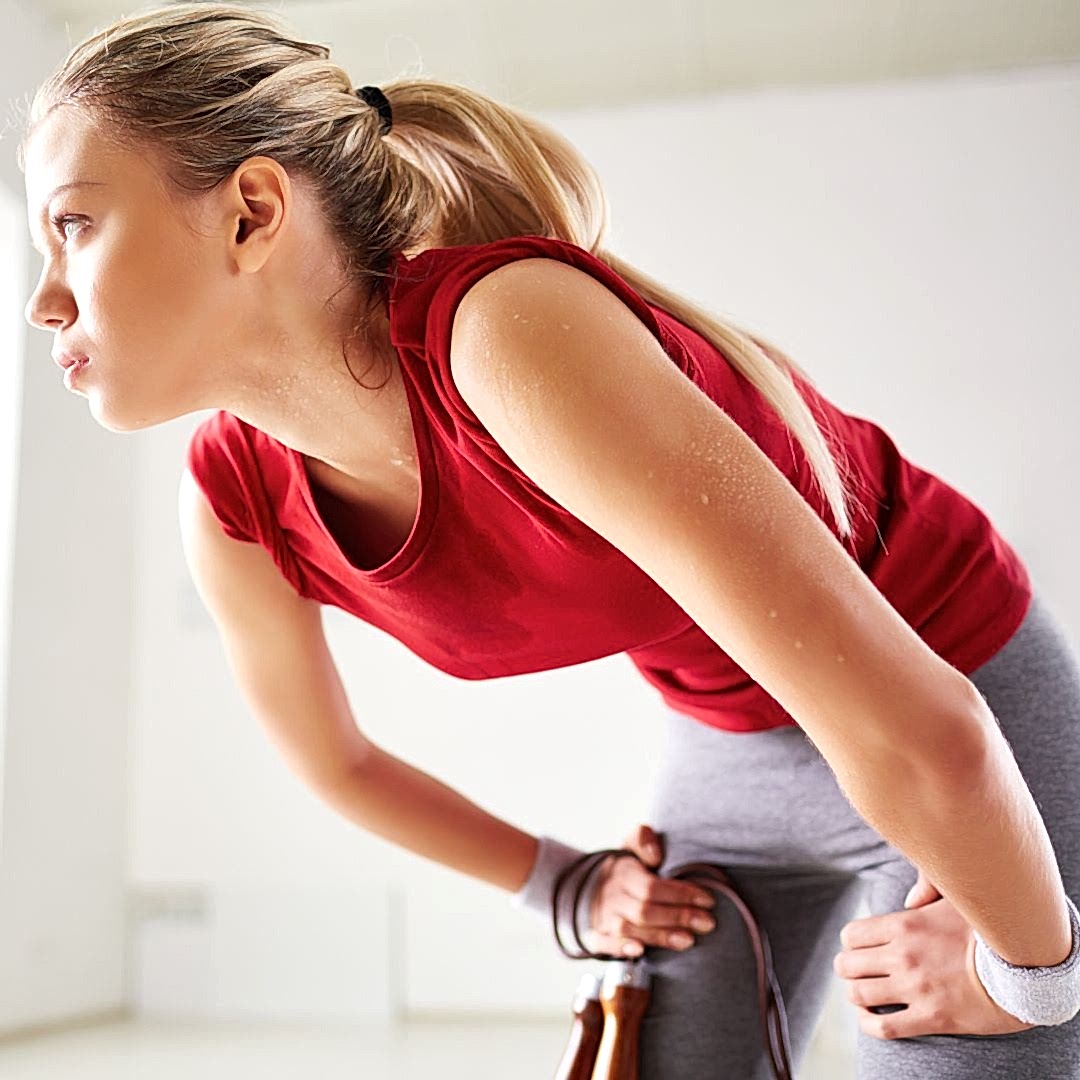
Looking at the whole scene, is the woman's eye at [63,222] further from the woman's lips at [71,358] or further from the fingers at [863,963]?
the fingers at [863,963]

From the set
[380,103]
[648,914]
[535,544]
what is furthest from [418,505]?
[648,914]

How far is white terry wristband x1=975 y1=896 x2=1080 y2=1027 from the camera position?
0.84m

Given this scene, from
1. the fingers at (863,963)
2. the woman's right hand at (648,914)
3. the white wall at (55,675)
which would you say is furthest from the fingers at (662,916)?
the white wall at (55,675)

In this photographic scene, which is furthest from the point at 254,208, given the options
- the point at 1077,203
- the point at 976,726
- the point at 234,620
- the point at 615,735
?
the point at 1077,203

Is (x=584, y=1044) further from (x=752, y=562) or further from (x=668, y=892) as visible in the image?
(x=752, y=562)

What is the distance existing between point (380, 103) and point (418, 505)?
1.07ft

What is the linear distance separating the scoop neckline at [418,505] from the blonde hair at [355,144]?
0.12 metres

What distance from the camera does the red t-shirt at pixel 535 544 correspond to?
2.78 ft

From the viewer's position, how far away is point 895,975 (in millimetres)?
996

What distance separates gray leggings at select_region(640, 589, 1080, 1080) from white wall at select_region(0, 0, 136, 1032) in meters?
2.53

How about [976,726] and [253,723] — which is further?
[253,723]

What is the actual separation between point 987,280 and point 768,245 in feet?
1.99

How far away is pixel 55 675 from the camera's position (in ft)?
11.5

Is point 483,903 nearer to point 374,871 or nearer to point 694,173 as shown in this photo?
point 374,871
